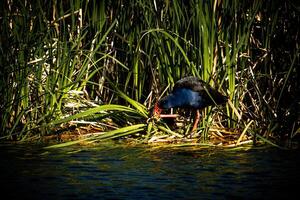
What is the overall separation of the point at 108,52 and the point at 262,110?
165 cm

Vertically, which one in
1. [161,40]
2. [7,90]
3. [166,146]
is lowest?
[166,146]

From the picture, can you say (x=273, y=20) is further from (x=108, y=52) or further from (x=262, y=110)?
(x=108, y=52)

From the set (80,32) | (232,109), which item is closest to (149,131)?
(232,109)

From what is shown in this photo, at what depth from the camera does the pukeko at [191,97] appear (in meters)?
5.34

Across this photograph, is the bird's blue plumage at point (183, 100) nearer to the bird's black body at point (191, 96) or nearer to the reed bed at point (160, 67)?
the bird's black body at point (191, 96)

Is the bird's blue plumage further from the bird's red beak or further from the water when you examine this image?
the water

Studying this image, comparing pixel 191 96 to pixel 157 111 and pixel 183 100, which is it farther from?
pixel 157 111

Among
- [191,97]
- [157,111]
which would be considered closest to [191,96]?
[191,97]

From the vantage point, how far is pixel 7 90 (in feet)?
17.9

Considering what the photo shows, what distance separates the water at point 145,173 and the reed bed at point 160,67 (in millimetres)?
470

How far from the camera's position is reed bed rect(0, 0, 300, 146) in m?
5.35

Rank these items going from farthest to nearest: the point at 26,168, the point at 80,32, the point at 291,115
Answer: the point at 80,32 < the point at 291,115 < the point at 26,168

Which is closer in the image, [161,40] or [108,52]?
[161,40]

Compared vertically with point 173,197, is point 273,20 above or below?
above
